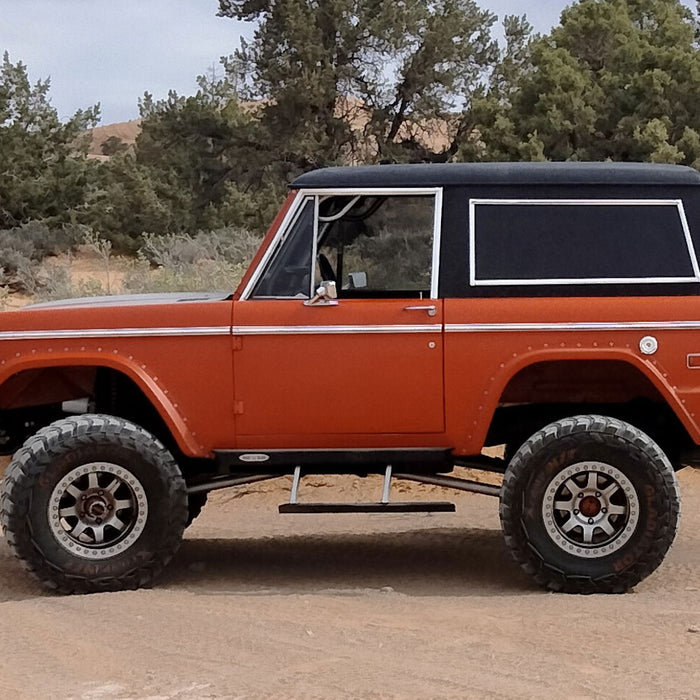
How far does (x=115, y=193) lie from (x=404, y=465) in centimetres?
2176

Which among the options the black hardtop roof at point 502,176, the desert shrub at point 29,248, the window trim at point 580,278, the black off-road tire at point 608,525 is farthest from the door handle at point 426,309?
the desert shrub at point 29,248

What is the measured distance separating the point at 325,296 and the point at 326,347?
0.86ft

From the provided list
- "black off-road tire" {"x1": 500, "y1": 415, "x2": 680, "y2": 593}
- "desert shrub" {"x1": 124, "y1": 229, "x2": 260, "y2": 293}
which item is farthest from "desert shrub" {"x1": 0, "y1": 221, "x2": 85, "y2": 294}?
→ "black off-road tire" {"x1": 500, "y1": 415, "x2": 680, "y2": 593}

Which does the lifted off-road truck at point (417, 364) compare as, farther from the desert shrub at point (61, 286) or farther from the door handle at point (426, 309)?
the desert shrub at point (61, 286)

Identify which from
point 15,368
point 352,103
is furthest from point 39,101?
point 15,368

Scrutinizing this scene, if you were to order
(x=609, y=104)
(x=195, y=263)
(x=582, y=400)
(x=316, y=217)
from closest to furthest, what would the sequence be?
1. (x=316, y=217)
2. (x=582, y=400)
3. (x=195, y=263)
4. (x=609, y=104)

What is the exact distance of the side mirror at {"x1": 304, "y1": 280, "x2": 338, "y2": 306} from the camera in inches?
240

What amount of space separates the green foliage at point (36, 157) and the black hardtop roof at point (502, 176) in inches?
835

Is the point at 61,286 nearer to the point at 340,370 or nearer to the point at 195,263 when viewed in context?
the point at 195,263

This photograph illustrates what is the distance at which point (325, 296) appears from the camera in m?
6.15

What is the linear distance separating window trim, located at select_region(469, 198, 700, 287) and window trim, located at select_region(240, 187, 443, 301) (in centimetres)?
17

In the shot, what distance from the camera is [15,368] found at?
6199 mm

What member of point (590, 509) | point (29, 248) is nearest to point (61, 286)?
point (29, 248)

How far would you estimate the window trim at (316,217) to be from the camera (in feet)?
20.6
